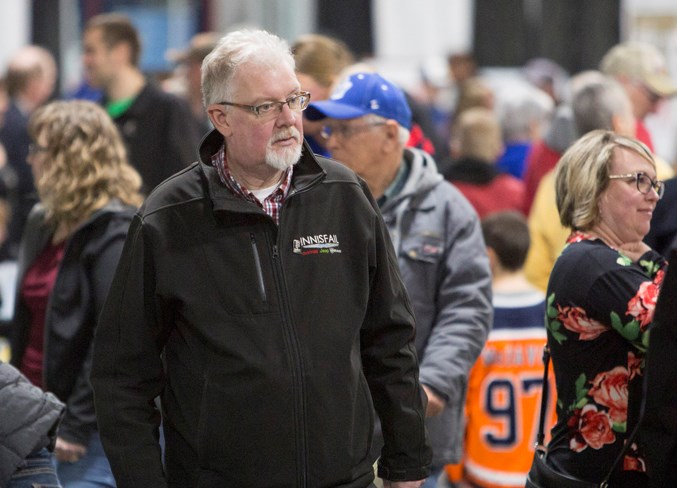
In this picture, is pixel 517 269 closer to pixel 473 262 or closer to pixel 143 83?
pixel 473 262

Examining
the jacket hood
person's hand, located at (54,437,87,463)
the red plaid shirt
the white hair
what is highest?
the white hair

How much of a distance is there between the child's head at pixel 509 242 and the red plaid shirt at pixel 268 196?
85.4 inches

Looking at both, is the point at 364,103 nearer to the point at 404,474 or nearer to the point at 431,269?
the point at 431,269

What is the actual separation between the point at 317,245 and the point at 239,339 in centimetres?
29

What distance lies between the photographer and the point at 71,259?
12.2ft

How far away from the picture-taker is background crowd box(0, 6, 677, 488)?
295 centimetres

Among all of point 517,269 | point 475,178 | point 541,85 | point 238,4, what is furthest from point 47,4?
point 517,269

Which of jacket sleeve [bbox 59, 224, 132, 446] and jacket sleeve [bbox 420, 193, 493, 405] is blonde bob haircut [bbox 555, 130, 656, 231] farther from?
jacket sleeve [bbox 59, 224, 132, 446]

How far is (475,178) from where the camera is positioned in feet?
20.3

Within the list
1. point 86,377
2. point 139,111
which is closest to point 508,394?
point 86,377

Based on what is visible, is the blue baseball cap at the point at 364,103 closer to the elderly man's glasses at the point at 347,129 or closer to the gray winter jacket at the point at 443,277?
the elderly man's glasses at the point at 347,129

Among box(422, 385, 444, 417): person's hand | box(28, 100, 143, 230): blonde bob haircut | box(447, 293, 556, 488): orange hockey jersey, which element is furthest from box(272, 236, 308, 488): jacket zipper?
box(447, 293, 556, 488): orange hockey jersey

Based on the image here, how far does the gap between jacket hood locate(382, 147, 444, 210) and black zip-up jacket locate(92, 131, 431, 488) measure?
2.75ft

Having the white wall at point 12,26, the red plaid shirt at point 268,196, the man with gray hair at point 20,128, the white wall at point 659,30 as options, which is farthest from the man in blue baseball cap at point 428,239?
the white wall at point 12,26
